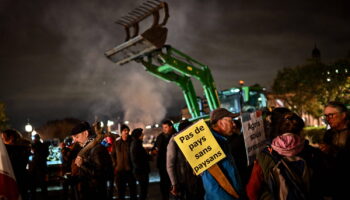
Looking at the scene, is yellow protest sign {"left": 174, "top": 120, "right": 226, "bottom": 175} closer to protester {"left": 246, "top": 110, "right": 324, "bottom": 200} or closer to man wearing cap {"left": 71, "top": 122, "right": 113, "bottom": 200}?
protester {"left": 246, "top": 110, "right": 324, "bottom": 200}

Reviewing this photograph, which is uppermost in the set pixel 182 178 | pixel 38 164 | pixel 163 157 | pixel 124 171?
pixel 182 178

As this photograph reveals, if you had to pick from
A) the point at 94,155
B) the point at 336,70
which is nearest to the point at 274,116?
the point at 94,155

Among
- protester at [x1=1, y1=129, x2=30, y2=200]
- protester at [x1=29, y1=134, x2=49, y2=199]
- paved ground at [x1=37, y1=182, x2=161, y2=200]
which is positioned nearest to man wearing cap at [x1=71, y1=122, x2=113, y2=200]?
protester at [x1=1, y1=129, x2=30, y2=200]

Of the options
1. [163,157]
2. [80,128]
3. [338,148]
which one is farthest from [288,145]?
[163,157]

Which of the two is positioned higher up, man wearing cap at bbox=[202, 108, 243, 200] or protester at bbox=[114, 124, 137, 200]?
man wearing cap at bbox=[202, 108, 243, 200]

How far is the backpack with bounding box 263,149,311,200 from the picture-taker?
2938 millimetres

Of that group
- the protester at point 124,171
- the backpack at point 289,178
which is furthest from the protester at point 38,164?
the backpack at point 289,178

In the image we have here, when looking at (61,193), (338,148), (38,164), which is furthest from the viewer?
(61,193)

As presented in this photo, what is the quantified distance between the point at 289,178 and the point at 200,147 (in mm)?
1112

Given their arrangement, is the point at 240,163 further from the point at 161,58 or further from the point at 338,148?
the point at 161,58

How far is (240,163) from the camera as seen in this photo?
212 inches

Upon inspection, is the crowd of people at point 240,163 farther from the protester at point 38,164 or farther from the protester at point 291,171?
the protester at point 38,164

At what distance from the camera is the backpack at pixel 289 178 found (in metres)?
2.94

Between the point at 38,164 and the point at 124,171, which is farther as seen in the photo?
the point at 38,164
